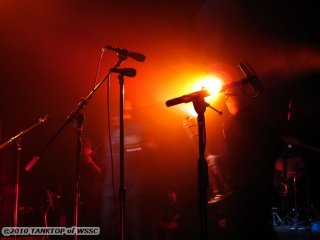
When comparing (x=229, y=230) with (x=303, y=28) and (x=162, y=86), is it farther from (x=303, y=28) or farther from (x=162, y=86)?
(x=303, y=28)

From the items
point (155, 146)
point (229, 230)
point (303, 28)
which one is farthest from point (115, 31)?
point (229, 230)

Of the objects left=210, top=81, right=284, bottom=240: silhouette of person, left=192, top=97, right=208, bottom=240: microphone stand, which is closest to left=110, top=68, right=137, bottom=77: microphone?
left=192, top=97, right=208, bottom=240: microphone stand

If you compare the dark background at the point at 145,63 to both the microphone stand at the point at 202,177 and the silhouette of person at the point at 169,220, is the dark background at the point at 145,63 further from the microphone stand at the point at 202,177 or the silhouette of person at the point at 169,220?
the microphone stand at the point at 202,177

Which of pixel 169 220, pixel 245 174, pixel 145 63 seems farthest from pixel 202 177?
pixel 169 220

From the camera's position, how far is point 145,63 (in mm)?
5883

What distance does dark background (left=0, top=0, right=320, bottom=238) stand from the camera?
18.0ft

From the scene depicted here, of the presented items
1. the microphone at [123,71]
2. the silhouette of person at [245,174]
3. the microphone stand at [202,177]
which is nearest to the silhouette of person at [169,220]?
the silhouette of person at [245,174]

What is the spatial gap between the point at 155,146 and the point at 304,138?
3.59m

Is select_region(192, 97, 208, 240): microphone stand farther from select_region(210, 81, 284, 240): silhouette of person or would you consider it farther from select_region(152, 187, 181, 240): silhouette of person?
select_region(152, 187, 181, 240): silhouette of person

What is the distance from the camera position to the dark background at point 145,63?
547 centimetres

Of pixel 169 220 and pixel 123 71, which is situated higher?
pixel 123 71

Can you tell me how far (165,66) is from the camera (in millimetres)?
5902

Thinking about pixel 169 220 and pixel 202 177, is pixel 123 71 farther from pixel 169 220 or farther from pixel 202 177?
pixel 169 220

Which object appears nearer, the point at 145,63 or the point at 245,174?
the point at 245,174
